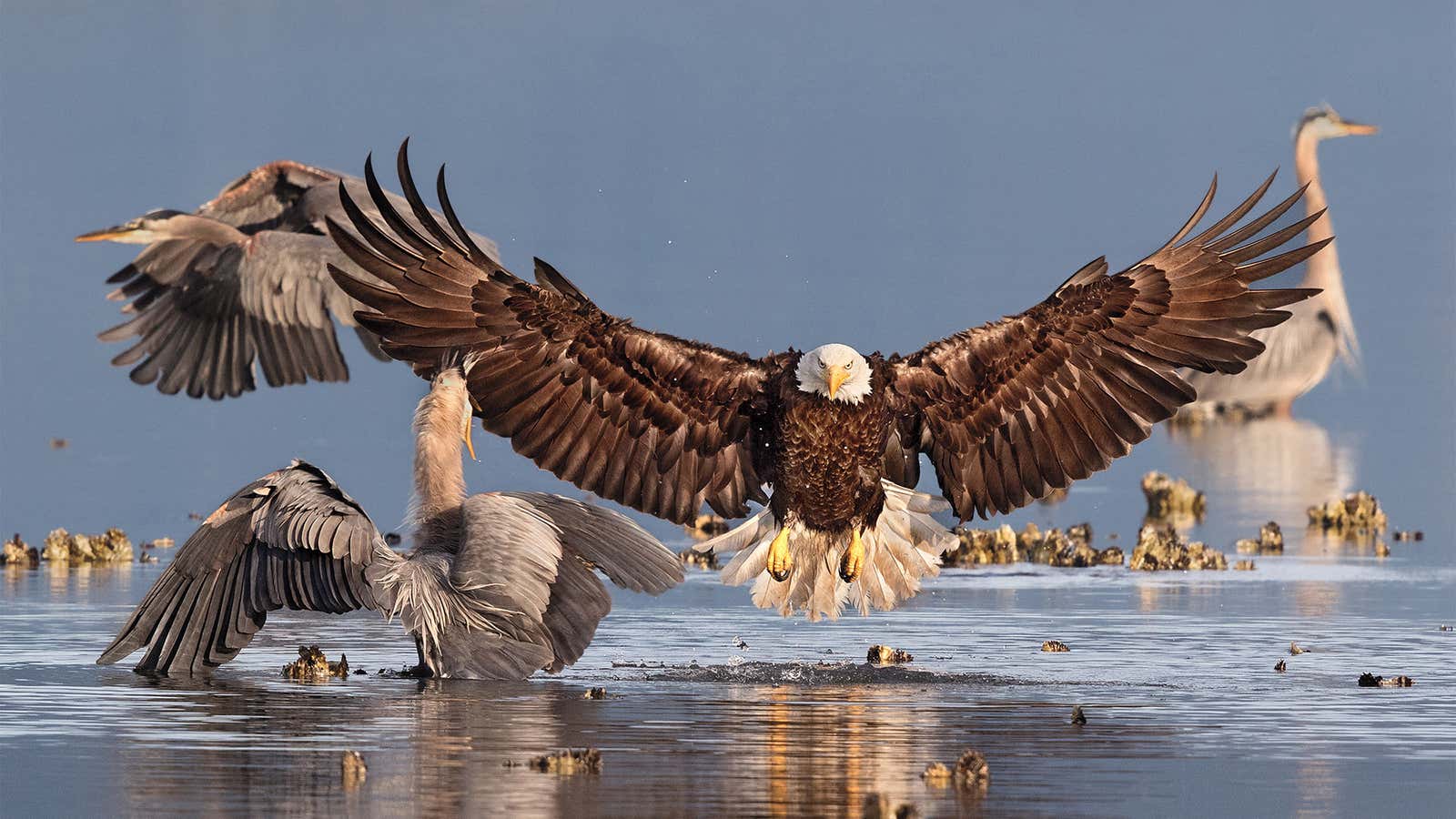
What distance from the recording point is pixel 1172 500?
1898 centimetres

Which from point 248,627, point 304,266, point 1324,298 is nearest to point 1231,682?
point 248,627

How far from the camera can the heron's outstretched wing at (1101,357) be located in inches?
378

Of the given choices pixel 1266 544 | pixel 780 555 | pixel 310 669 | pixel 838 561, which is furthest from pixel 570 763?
pixel 1266 544

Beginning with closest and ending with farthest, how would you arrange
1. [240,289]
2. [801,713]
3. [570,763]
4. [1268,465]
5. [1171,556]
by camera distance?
[570,763] → [801,713] → [1171,556] → [240,289] → [1268,465]

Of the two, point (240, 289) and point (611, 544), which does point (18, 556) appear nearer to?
point (240, 289)

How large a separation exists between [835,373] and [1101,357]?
126cm

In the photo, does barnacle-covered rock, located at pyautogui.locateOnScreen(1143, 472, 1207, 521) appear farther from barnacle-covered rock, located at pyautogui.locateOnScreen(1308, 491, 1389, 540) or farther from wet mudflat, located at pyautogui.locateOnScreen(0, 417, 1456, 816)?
wet mudflat, located at pyautogui.locateOnScreen(0, 417, 1456, 816)

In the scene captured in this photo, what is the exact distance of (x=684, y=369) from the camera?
378 inches

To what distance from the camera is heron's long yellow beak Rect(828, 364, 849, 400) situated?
9.24m

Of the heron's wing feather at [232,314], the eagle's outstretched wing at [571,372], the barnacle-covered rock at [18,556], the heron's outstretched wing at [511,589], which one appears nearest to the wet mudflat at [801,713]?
the heron's outstretched wing at [511,589]

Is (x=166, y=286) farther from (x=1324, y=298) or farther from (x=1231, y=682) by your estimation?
(x=1324, y=298)

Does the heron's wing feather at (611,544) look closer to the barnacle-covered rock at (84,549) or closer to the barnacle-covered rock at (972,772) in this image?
the barnacle-covered rock at (972,772)

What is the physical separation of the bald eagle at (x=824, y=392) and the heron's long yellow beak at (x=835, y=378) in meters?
0.01

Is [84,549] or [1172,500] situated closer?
[84,549]
